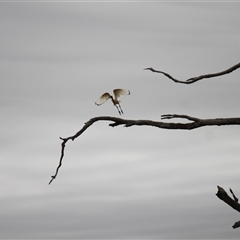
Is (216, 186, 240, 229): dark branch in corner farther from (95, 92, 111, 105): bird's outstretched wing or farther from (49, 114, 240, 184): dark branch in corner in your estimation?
(95, 92, 111, 105): bird's outstretched wing

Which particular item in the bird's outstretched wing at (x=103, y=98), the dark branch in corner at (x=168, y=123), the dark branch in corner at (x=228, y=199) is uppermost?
the bird's outstretched wing at (x=103, y=98)

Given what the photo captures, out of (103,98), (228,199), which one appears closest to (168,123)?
(228,199)

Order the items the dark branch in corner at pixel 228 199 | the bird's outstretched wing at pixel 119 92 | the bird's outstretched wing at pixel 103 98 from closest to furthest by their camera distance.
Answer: the dark branch in corner at pixel 228 199
the bird's outstretched wing at pixel 103 98
the bird's outstretched wing at pixel 119 92

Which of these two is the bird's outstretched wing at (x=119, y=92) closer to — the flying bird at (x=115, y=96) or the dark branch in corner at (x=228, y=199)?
the flying bird at (x=115, y=96)

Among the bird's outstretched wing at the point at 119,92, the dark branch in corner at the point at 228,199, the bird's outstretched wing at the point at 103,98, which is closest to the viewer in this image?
the dark branch in corner at the point at 228,199

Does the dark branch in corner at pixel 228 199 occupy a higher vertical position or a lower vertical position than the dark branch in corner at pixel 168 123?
lower

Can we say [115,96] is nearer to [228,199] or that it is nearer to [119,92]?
[119,92]

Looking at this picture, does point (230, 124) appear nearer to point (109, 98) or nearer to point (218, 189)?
point (218, 189)

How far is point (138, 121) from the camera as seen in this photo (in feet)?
44.3

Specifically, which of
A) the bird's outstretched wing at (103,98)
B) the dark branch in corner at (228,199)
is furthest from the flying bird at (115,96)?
the dark branch in corner at (228,199)

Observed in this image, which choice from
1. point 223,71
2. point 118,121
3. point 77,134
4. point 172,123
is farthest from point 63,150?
point 223,71

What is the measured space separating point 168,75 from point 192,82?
69 centimetres

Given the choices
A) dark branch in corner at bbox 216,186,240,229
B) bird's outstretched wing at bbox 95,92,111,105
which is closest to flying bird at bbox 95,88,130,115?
bird's outstretched wing at bbox 95,92,111,105

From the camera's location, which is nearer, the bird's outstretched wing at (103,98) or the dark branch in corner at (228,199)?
the dark branch in corner at (228,199)
